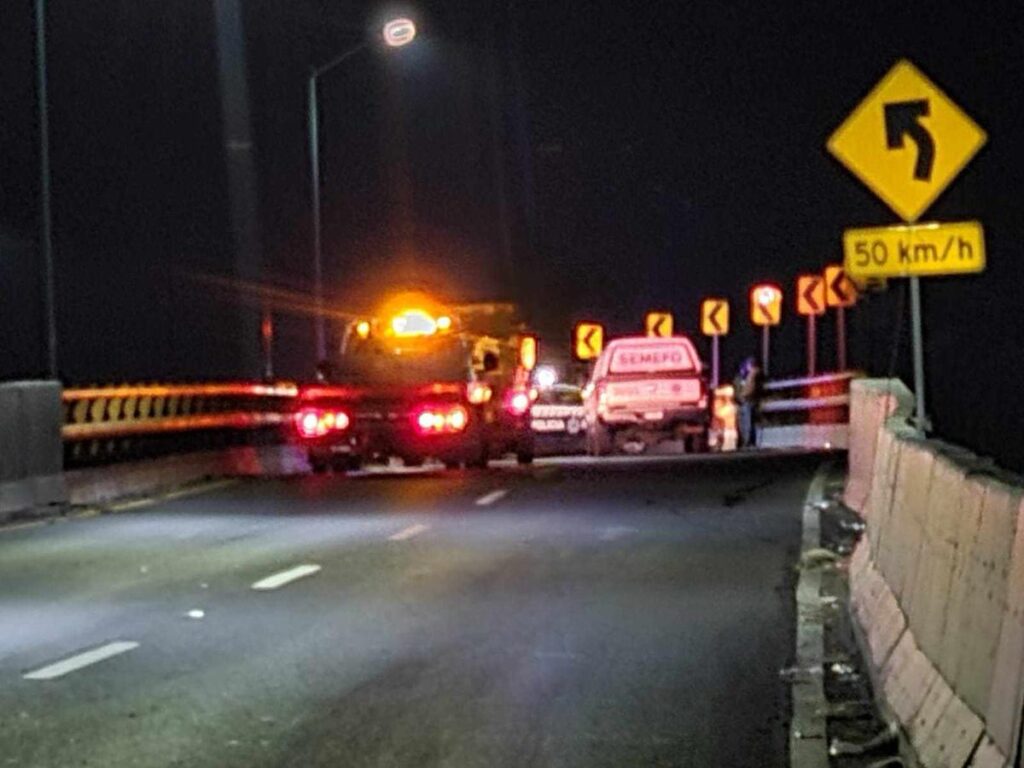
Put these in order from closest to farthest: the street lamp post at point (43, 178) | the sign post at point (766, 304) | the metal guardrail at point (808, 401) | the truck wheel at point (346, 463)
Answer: the street lamp post at point (43, 178)
the truck wheel at point (346, 463)
the metal guardrail at point (808, 401)
the sign post at point (766, 304)

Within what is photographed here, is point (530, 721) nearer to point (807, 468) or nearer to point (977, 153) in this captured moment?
point (977, 153)

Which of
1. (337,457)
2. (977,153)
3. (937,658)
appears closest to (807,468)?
(337,457)

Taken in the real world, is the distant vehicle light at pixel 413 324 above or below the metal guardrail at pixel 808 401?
above

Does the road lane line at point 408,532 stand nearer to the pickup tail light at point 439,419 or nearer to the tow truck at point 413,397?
the pickup tail light at point 439,419

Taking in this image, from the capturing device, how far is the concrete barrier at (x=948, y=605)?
6566 mm

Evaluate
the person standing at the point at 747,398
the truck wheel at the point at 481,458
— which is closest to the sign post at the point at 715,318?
the person standing at the point at 747,398

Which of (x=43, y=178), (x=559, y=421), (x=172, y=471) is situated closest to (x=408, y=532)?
(x=43, y=178)

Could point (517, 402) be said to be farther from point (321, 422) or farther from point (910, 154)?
point (910, 154)

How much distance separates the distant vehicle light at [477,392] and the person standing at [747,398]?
43.6 ft

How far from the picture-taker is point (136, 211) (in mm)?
56844

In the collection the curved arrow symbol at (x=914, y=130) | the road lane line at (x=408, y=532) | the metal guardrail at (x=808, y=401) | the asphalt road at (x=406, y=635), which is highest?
the curved arrow symbol at (x=914, y=130)

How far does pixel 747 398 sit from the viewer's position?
1601 inches

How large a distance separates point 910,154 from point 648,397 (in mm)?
21448

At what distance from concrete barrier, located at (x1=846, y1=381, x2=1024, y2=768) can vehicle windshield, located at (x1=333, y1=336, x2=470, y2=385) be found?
1609 cm
